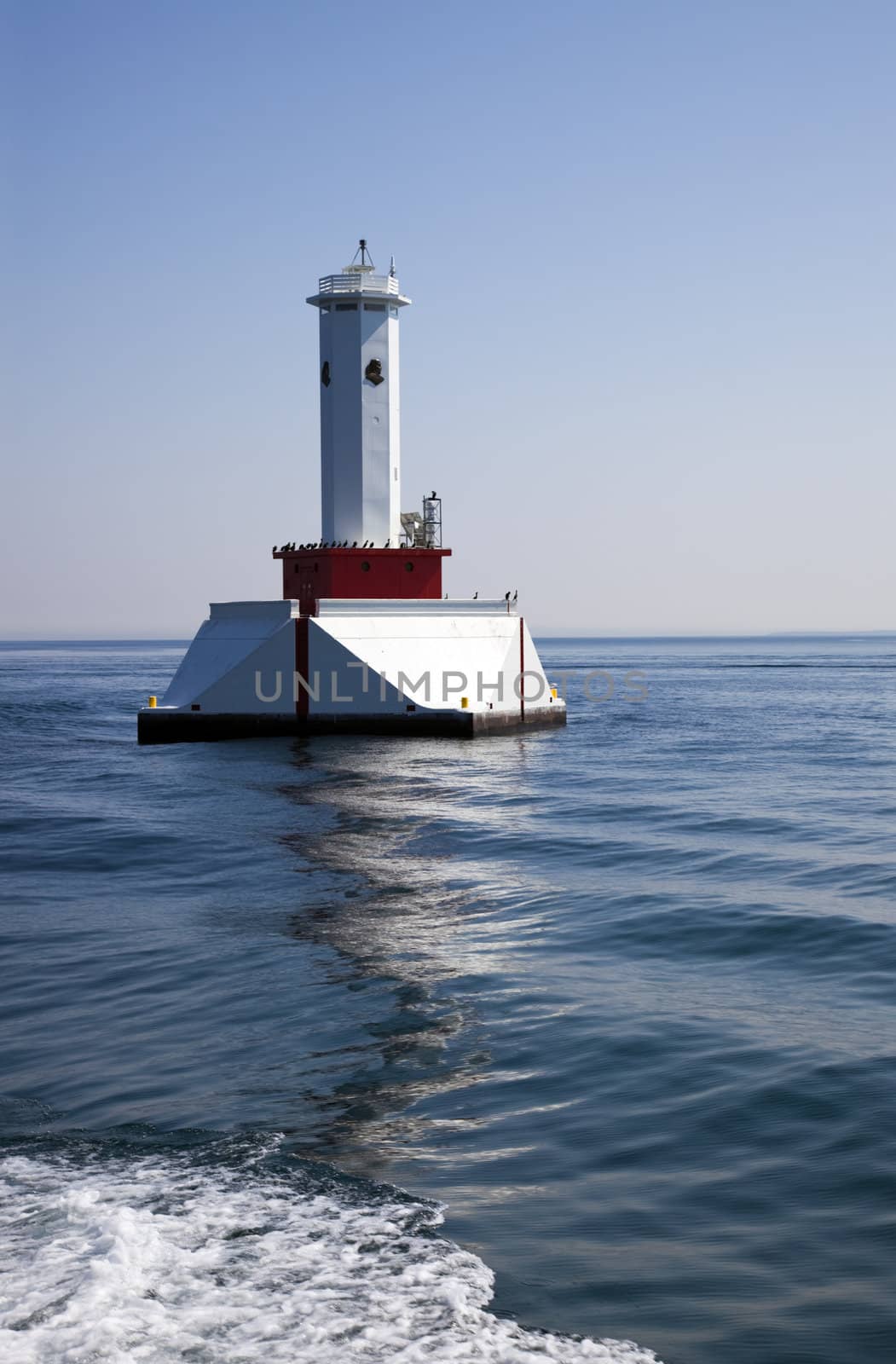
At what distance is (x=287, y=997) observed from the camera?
34.7ft

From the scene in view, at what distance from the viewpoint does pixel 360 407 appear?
42750 mm

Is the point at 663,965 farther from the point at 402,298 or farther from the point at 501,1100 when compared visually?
the point at 402,298

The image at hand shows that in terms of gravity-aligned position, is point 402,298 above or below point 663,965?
above

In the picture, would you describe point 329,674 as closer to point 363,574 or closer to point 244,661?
point 244,661

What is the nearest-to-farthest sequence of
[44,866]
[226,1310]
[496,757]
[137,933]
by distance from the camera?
[226,1310] < [137,933] < [44,866] < [496,757]

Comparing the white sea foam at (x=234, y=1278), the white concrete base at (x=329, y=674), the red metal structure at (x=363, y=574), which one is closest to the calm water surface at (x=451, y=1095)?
the white sea foam at (x=234, y=1278)

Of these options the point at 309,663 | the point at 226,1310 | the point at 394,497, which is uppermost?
the point at 394,497

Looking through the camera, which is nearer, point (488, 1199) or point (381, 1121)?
point (488, 1199)

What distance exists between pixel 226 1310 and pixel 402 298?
40866mm

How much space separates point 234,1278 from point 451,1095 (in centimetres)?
253

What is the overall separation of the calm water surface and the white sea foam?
0.02 metres

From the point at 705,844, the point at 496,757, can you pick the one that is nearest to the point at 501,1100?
the point at 705,844

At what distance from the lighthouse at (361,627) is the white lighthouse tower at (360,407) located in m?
0.04

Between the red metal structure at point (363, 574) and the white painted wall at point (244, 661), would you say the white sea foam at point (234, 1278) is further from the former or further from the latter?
the red metal structure at point (363, 574)
